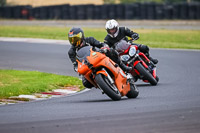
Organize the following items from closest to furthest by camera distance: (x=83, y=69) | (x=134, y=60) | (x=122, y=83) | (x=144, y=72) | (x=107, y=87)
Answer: (x=107, y=87)
(x=83, y=69)
(x=122, y=83)
(x=144, y=72)
(x=134, y=60)

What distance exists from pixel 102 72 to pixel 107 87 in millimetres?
267

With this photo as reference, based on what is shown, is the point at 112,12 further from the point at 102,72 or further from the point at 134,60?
the point at 102,72

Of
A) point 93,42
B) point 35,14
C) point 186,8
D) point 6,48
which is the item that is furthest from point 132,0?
point 93,42

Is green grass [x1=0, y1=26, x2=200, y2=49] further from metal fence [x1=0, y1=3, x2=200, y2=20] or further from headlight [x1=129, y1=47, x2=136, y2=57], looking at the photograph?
headlight [x1=129, y1=47, x2=136, y2=57]

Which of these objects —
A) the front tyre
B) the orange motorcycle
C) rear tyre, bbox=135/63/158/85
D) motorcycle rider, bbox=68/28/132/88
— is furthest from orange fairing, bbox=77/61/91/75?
rear tyre, bbox=135/63/158/85

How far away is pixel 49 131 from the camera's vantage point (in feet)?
19.2

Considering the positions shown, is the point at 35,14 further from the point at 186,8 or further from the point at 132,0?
the point at 132,0

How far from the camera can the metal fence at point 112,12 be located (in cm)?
3703

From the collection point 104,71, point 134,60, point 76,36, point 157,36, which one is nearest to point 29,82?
point 134,60

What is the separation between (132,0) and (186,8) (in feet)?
85.8

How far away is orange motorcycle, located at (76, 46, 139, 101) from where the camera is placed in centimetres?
841

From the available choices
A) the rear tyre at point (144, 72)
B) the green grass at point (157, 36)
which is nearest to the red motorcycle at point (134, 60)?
the rear tyre at point (144, 72)

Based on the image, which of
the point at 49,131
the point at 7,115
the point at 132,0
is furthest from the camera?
the point at 132,0

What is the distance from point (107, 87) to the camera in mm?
8352
